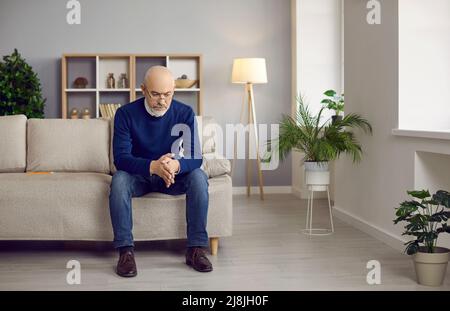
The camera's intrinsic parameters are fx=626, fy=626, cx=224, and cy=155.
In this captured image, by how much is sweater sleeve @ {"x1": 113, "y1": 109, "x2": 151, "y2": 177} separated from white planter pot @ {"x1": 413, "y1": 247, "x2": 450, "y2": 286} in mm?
1465

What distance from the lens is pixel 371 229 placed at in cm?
423

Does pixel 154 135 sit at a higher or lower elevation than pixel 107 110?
lower

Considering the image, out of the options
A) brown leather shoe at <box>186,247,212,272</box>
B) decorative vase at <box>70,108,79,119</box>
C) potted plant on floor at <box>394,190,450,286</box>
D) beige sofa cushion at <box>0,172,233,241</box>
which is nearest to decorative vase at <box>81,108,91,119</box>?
decorative vase at <box>70,108,79,119</box>

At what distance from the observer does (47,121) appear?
4184 millimetres

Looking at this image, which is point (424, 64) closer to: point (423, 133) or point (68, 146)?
point (423, 133)

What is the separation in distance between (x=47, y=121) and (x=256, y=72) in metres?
2.65

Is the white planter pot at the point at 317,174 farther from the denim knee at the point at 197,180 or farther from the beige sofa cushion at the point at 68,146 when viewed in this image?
the beige sofa cushion at the point at 68,146

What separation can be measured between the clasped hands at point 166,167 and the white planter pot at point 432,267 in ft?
4.27

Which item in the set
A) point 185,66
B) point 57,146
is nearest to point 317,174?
point 57,146

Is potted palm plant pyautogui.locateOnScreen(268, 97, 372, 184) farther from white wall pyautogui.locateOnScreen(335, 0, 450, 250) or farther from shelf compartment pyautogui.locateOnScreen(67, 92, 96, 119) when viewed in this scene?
shelf compartment pyautogui.locateOnScreen(67, 92, 96, 119)

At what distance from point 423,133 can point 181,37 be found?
375 cm

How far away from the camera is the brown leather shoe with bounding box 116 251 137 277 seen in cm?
314

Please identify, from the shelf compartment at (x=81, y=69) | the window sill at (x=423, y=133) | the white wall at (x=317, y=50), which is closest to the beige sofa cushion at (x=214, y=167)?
the window sill at (x=423, y=133)
